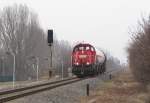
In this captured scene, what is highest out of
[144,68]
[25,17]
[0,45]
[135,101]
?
[25,17]

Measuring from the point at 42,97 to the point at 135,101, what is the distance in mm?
6136

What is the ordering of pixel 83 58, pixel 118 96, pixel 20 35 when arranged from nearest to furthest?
pixel 118 96 → pixel 83 58 → pixel 20 35

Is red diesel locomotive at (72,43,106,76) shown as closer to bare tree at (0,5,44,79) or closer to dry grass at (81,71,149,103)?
dry grass at (81,71,149,103)

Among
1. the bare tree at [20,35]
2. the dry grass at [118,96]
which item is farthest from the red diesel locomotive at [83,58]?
the bare tree at [20,35]

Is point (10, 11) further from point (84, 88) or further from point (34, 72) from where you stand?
point (84, 88)

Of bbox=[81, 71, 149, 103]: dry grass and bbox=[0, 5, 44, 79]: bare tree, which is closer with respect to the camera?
bbox=[81, 71, 149, 103]: dry grass

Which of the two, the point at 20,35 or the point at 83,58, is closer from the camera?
the point at 83,58

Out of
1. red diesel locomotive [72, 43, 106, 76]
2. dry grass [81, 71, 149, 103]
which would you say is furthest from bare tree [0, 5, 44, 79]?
dry grass [81, 71, 149, 103]

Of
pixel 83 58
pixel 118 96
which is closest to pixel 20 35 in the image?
pixel 83 58

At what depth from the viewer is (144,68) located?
32.1 metres

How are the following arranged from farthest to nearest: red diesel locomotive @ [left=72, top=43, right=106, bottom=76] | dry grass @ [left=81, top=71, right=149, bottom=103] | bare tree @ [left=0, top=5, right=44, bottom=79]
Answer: bare tree @ [left=0, top=5, right=44, bottom=79], red diesel locomotive @ [left=72, top=43, right=106, bottom=76], dry grass @ [left=81, top=71, right=149, bottom=103]

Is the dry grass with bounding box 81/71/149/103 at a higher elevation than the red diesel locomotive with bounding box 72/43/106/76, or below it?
below

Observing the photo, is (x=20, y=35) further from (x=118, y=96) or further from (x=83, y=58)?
(x=118, y=96)

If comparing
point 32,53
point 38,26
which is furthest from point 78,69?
point 38,26
